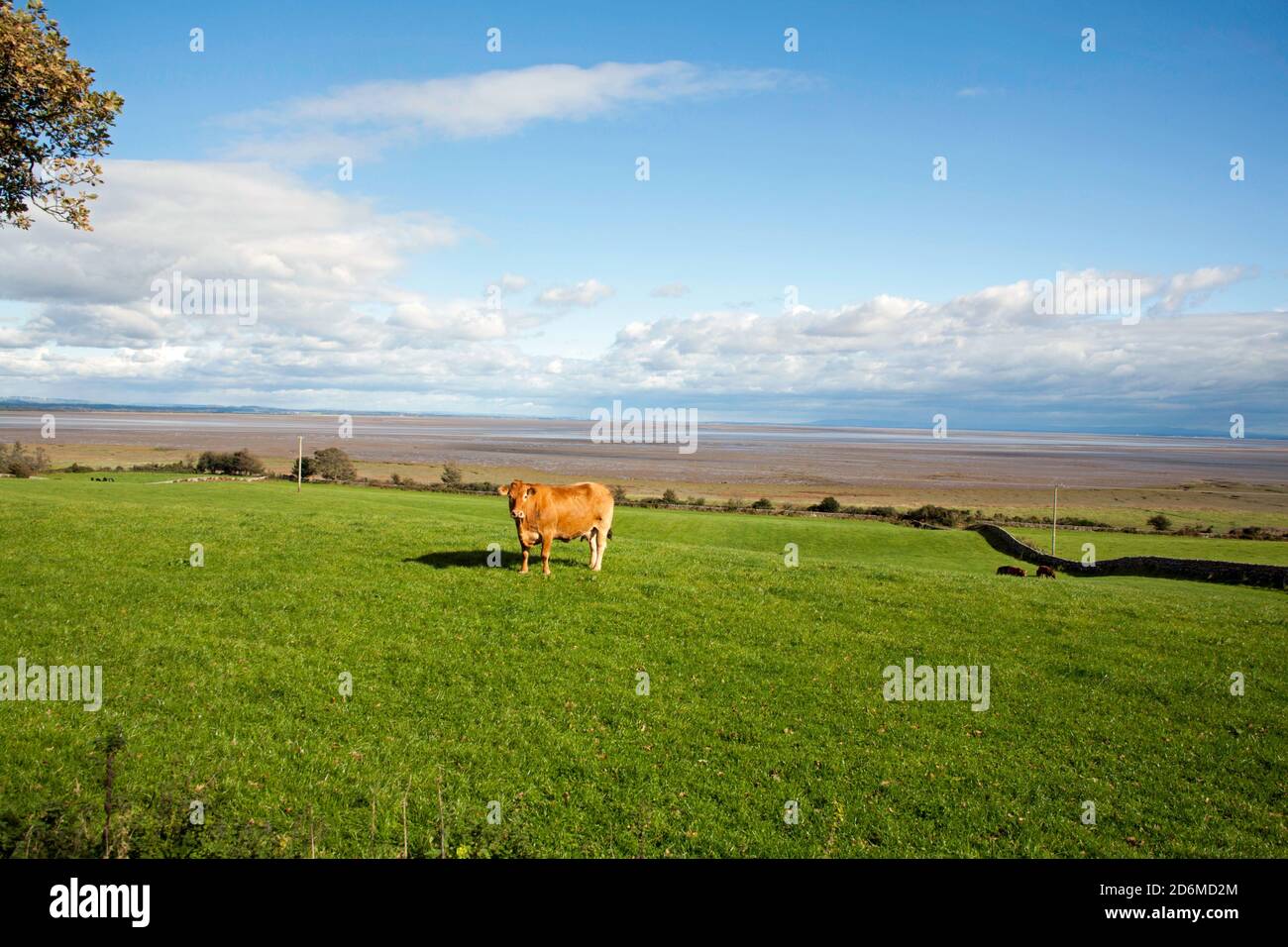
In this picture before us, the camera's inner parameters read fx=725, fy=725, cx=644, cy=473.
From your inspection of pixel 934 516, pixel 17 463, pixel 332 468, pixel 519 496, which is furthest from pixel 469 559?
pixel 17 463

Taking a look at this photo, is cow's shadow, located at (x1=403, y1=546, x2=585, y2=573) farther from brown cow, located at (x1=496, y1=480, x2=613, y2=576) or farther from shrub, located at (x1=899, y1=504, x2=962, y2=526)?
shrub, located at (x1=899, y1=504, x2=962, y2=526)

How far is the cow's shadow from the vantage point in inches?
733

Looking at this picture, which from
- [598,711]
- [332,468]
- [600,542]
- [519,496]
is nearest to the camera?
[598,711]

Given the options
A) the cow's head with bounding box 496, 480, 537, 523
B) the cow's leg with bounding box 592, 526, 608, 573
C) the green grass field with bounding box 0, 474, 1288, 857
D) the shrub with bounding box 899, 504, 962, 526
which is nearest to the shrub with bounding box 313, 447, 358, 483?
the green grass field with bounding box 0, 474, 1288, 857

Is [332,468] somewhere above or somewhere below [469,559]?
above

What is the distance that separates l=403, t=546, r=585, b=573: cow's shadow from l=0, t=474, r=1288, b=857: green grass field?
0.17 metres

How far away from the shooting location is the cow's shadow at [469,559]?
61.1 ft

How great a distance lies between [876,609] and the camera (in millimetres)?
17266

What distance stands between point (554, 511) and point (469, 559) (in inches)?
140

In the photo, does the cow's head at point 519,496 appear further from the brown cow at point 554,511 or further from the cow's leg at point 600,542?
the cow's leg at point 600,542

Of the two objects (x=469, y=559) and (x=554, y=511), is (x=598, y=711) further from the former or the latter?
(x=469, y=559)

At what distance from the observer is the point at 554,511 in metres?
17.4
